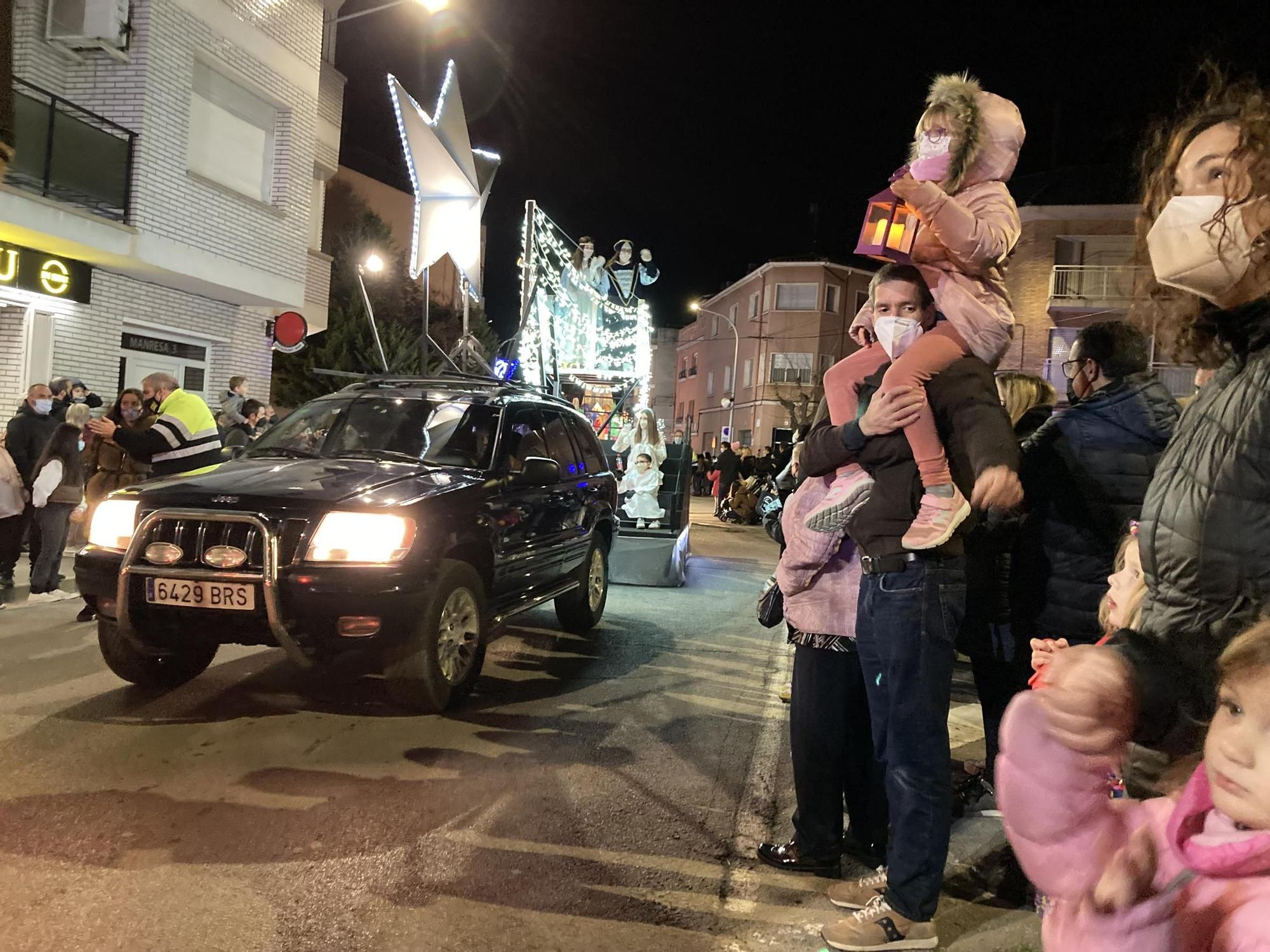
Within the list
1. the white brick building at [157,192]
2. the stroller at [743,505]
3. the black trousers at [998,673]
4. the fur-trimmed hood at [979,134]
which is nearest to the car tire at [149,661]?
the black trousers at [998,673]

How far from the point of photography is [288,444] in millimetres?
5883

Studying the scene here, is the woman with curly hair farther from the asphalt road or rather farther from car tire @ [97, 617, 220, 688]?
car tire @ [97, 617, 220, 688]

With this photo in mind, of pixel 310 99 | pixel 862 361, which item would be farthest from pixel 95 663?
pixel 310 99

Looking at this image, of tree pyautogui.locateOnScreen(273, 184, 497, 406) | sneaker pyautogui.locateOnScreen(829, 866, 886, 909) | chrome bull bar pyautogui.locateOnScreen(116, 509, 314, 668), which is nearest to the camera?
sneaker pyautogui.locateOnScreen(829, 866, 886, 909)

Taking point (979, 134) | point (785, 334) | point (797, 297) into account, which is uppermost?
point (797, 297)

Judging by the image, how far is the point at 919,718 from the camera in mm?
2607

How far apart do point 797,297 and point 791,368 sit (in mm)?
3701

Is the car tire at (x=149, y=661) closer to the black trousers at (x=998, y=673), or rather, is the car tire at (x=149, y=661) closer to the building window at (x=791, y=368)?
the black trousers at (x=998, y=673)

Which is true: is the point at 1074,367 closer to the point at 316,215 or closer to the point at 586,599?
the point at 586,599

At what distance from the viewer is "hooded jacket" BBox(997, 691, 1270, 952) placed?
1.20 metres

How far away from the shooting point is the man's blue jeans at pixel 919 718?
261cm

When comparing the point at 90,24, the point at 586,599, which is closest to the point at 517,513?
the point at 586,599

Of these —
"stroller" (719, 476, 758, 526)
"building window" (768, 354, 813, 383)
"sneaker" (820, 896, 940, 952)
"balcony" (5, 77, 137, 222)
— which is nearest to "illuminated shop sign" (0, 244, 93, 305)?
"balcony" (5, 77, 137, 222)

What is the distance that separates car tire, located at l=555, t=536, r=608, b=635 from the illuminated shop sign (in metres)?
8.30
